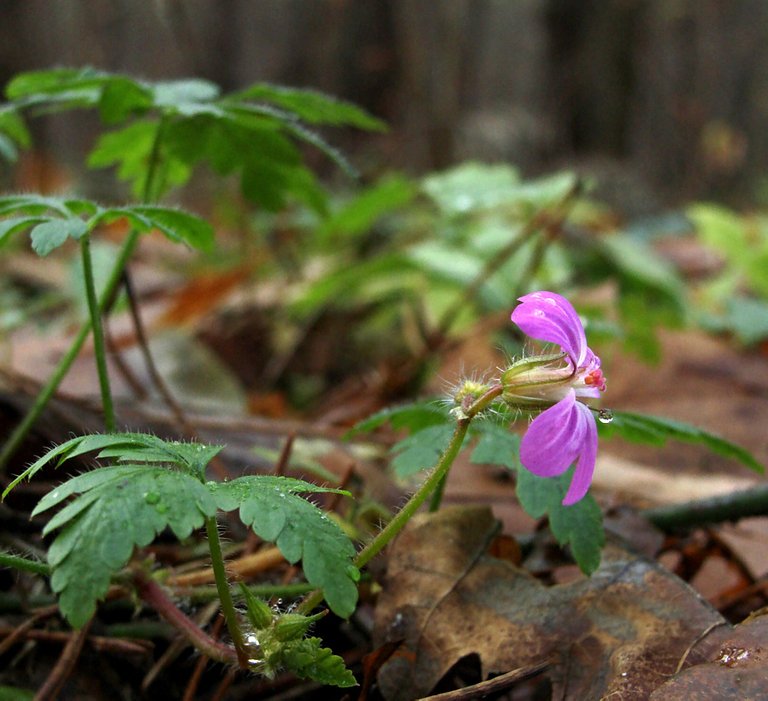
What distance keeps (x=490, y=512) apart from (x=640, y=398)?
1.50 meters

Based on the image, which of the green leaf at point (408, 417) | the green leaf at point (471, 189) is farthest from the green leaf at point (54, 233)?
the green leaf at point (471, 189)

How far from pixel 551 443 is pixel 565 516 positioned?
0.26m

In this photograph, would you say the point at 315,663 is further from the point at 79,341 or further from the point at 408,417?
the point at 79,341

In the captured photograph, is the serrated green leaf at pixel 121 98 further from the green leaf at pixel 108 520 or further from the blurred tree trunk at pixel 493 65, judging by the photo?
the blurred tree trunk at pixel 493 65

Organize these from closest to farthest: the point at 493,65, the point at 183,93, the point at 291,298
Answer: the point at 183,93 → the point at 291,298 → the point at 493,65

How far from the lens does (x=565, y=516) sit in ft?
3.60

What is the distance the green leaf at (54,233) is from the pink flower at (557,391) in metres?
0.56

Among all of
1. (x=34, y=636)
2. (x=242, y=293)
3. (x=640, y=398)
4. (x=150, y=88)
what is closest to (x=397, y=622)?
(x=34, y=636)

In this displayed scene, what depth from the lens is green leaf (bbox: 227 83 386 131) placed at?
144 centimetres

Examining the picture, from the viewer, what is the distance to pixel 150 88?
4.68 feet

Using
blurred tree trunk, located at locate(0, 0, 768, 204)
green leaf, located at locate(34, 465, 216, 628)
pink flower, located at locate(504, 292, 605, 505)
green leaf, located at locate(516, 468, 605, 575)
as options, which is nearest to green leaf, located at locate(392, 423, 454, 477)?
green leaf, located at locate(516, 468, 605, 575)

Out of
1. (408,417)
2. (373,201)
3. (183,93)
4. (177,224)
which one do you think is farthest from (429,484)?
(373,201)

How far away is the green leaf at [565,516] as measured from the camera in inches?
42.5

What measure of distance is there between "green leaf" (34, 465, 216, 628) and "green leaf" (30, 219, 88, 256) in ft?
1.07
